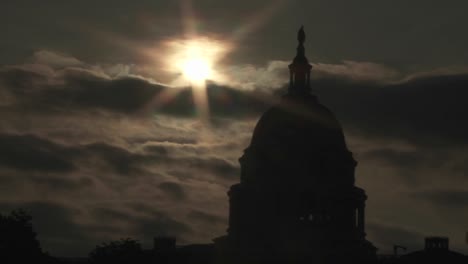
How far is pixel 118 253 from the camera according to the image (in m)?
174

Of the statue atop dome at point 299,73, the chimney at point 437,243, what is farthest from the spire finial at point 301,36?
the chimney at point 437,243

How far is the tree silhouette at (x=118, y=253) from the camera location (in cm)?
17312

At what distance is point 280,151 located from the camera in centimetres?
18275

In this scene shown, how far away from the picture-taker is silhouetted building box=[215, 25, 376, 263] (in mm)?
181750

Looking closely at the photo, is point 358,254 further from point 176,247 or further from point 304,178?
point 176,247

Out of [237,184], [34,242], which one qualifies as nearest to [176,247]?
[237,184]

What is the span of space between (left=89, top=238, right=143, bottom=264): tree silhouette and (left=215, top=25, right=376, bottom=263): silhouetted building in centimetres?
1124

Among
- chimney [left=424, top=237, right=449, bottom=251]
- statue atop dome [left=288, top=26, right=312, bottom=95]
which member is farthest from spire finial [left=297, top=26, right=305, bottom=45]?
chimney [left=424, top=237, right=449, bottom=251]

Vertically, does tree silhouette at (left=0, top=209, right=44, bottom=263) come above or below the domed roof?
below

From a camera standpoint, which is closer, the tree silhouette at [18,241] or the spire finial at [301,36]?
the tree silhouette at [18,241]

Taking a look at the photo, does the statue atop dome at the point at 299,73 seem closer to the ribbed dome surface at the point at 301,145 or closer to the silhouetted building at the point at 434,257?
the ribbed dome surface at the point at 301,145

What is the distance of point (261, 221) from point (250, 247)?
8.67 ft

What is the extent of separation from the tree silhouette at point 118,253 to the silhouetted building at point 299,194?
1124 centimetres

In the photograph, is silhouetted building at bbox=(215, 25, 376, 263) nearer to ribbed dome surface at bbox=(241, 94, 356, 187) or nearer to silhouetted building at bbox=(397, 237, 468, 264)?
ribbed dome surface at bbox=(241, 94, 356, 187)
